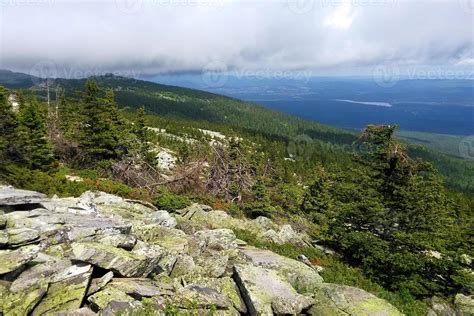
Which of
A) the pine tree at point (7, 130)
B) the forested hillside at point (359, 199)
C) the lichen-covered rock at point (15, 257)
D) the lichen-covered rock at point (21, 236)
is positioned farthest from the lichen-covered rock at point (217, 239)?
the pine tree at point (7, 130)

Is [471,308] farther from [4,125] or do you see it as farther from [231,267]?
[4,125]

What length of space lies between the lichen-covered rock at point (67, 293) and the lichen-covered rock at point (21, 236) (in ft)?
7.01

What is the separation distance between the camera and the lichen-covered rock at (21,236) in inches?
393

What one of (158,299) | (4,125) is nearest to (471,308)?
(158,299)

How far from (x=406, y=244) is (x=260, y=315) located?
1332 cm

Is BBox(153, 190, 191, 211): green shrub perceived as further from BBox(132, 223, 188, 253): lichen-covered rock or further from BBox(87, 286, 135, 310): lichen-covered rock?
BBox(87, 286, 135, 310): lichen-covered rock

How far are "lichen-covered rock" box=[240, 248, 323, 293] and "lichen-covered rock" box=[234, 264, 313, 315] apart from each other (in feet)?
2.95

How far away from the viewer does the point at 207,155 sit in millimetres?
32531

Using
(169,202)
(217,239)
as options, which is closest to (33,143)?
(169,202)

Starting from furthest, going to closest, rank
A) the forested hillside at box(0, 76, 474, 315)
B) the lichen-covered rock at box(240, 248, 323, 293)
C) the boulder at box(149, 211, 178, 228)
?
the forested hillside at box(0, 76, 474, 315), the boulder at box(149, 211, 178, 228), the lichen-covered rock at box(240, 248, 323, 293)

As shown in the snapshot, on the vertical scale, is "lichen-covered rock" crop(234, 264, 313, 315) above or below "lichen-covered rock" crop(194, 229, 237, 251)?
above

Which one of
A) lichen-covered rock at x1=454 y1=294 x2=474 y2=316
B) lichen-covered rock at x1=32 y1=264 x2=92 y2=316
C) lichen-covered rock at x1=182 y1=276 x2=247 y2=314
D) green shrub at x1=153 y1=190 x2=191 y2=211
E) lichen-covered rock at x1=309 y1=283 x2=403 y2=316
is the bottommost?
lichen-covered rock at x1=454 y1=294 x2=474 y2=316

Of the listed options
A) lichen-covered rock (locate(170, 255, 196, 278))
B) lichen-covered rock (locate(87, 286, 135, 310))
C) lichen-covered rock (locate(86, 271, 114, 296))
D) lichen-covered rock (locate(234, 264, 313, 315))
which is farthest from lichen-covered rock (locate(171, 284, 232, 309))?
lichen-covered rock (locate(86, 271, 114, 296))

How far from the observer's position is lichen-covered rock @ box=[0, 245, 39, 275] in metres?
8.74
